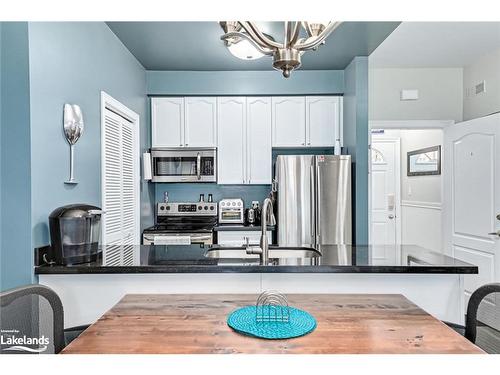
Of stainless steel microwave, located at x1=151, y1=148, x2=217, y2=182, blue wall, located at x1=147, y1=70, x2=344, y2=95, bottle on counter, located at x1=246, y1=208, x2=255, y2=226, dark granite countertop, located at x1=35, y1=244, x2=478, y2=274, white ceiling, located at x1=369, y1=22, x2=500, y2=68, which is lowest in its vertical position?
dark granite countertop, located at x1=35, y1=244, x2=478, y2=274

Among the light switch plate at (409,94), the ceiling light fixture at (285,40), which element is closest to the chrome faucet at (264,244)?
the ceiling light fixture at (285,40)

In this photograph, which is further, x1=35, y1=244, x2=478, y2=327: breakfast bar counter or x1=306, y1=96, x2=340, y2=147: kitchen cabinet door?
x1=306, y1=96, x2=340, y2=147: kitchen cabinet door

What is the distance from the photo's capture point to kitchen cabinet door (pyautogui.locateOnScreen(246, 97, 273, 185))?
3.91m

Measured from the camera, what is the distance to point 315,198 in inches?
137

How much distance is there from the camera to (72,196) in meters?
2.15

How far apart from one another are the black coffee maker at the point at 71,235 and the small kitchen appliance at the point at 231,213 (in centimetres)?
211

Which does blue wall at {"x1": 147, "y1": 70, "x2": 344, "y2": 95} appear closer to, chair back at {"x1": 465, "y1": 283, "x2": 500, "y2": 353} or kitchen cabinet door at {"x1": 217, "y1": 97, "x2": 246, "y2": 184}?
kitchen cabinet door at {"x1": 217, "y1": 97, "x2": 246, "y2": 184}

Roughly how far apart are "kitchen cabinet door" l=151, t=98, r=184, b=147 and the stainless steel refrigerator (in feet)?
4.02

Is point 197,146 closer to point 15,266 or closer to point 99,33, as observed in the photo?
point 99,33

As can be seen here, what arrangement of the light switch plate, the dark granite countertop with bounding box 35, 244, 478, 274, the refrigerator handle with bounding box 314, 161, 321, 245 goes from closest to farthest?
the dark granite countertop with bounding box 35, 244, 478, 274, the refrigerator handle with bounding box 314, 161, 321, 245, the light switch plate

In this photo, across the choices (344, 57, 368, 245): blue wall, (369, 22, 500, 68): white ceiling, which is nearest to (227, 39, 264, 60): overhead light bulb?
(369, 22, 500, 68): white ceiling

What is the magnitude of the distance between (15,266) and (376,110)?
3.55 m

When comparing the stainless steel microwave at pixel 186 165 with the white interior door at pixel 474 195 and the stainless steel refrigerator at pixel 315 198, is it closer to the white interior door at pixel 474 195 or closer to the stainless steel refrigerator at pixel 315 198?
the stainless steel refrigerator at pixel 315 198
